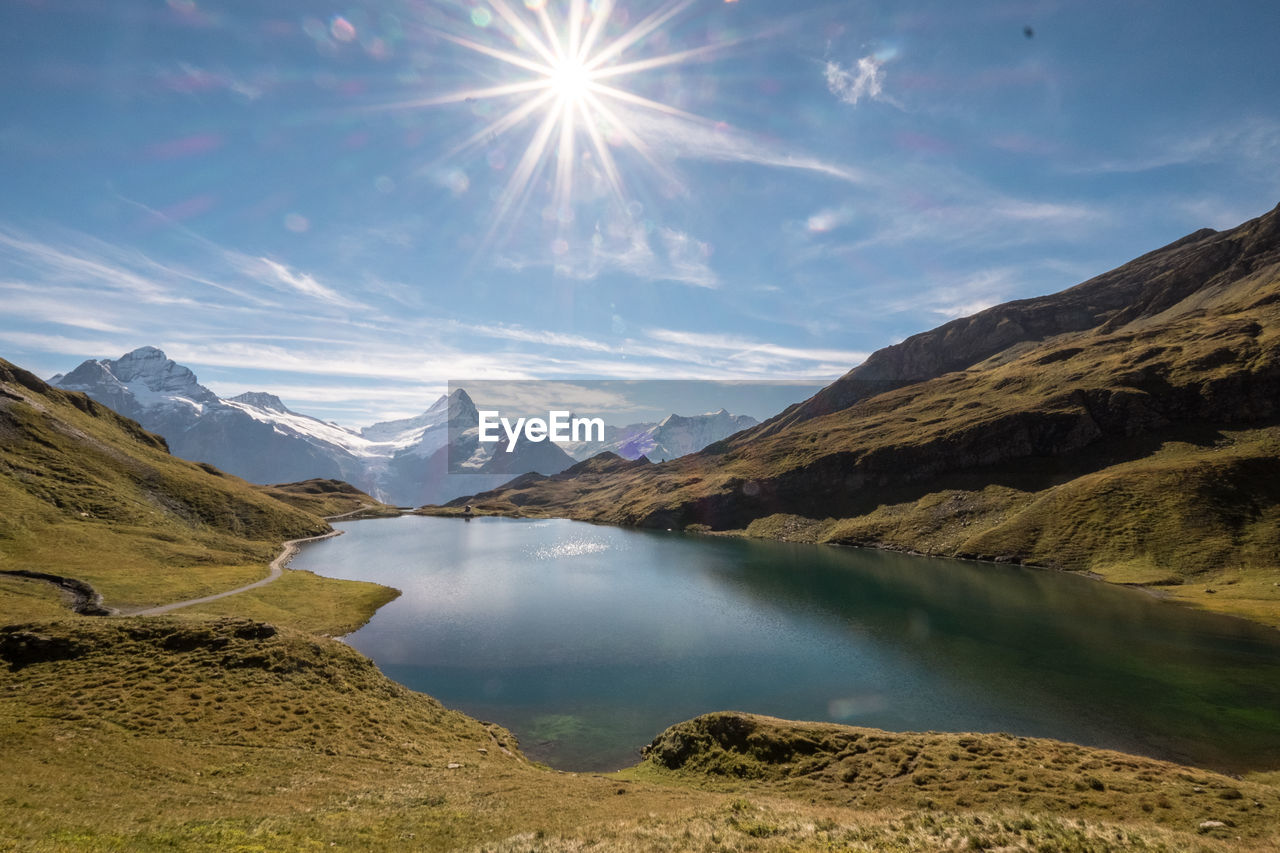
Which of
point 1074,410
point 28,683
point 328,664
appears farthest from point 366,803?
point 1074,410

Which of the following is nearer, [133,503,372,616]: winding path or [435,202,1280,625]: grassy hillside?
[133,503,372,616]: winding path

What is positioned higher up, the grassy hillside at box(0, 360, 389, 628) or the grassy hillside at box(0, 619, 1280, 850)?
the grassy hillside at box(0, 360, 389, 628)

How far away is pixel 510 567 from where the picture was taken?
122312 millimetres

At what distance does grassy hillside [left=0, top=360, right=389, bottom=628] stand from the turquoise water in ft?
82.4

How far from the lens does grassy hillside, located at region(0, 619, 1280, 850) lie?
17875 mm

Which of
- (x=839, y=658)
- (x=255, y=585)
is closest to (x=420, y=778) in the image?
(x=839, y=658)

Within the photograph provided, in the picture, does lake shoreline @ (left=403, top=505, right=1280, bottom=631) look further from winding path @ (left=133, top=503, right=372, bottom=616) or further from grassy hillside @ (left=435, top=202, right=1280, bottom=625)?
winding path @ (left=133, top=503, right=372, bottom=616)

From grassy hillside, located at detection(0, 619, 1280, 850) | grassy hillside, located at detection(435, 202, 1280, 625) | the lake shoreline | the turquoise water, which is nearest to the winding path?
the turquoise water

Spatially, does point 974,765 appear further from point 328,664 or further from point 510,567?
point 510,567

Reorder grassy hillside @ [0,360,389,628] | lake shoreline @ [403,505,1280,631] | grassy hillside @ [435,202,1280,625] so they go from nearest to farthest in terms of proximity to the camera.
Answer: lake shoreline @ [403,505,1280,631] < grassy hillside @ [0,360,389,628] < grassy hillside @ [435,202,1280,625]

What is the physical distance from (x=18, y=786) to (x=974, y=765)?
43.7 meters

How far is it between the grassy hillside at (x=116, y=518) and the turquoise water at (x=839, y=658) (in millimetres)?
25109

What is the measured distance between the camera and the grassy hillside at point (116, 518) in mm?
69125

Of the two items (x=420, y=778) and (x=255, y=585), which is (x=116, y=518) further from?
(x=420, y=778)
